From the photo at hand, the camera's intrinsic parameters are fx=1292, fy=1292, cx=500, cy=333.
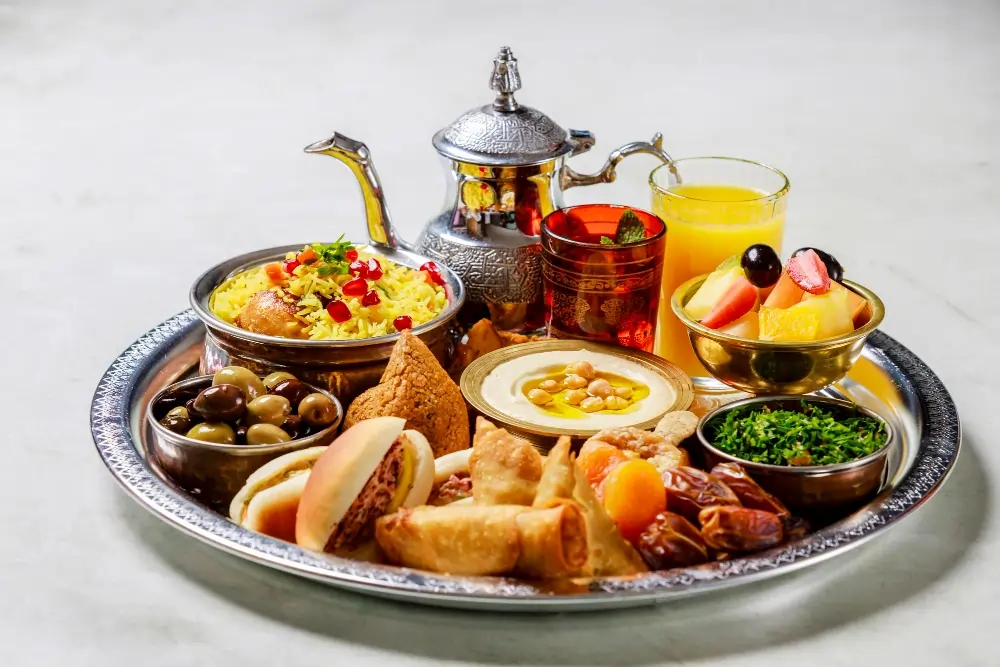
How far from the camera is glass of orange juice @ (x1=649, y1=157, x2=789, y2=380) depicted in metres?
4.78

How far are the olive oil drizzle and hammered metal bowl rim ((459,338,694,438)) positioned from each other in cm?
11

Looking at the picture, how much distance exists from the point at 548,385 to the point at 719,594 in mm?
1006

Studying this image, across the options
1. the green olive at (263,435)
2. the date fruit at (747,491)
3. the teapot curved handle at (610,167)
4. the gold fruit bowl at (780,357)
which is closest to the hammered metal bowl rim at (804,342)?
the gold fruit bowl at (780,357)

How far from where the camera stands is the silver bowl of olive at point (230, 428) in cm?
382

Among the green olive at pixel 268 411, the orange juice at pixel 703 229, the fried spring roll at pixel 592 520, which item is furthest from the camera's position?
the orange juice at pixel 703 229

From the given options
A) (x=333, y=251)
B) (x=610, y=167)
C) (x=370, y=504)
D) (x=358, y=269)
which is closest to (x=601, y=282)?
(x=610, y=167)

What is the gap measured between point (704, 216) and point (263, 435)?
1.91 m

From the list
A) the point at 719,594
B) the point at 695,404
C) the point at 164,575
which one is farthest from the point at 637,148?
the point at 164,575

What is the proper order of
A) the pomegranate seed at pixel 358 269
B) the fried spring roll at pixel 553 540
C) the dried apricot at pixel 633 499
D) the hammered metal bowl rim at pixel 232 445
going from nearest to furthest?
the fried spring roll at pixel 553 540, the dried apricot at pixel 633 499, the hammered metal bowl rim at pixel 232 445, the pomegranate seed at pixel 358 269

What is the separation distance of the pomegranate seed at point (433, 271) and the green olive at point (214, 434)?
118 cm

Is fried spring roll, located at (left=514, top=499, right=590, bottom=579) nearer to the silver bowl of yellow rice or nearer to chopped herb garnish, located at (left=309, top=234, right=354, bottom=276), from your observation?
the silver bowl of yellow rice

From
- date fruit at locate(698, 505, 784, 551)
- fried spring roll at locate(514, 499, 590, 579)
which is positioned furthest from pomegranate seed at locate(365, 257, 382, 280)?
date fruit at locate(698, 505, 784, 551)

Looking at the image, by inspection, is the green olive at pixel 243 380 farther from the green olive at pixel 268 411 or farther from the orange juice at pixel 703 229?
the orange juice at pixel 703 229

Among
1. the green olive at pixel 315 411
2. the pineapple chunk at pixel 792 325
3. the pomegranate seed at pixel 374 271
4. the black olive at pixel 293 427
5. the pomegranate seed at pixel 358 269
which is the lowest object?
the black olive at pixel 293 427
